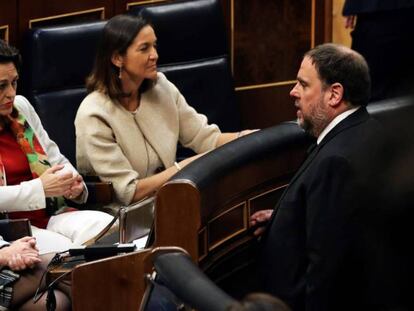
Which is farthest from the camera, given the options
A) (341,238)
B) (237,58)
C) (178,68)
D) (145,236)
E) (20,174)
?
(237,58)

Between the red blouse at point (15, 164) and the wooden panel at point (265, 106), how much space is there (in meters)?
1.72

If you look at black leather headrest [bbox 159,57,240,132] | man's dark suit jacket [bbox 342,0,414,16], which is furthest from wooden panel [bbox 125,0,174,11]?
man's dark suit jacket [bbox 342,0,414,16]

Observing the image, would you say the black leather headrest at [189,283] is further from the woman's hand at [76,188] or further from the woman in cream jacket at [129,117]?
the woman in cream jacket at [129,117]

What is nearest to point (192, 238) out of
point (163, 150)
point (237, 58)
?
point (163, 150)

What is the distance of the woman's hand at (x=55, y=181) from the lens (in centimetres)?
267

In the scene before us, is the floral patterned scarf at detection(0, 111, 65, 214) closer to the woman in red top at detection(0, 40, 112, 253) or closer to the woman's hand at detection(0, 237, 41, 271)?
the woman in red top at detection(0, 40, 112, 253)

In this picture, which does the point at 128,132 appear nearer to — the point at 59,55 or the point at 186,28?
the point at 59,55

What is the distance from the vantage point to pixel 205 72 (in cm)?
383

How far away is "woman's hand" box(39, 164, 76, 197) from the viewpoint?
2674mm

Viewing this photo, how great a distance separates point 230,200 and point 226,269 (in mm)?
213

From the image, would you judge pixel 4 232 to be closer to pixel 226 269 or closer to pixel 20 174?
pixel 20 174

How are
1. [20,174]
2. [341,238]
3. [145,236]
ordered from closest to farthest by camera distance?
[341,238] < [145,236] < [20,174]

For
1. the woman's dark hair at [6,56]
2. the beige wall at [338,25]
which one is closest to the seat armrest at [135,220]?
the woman's dark hair at [6,56]

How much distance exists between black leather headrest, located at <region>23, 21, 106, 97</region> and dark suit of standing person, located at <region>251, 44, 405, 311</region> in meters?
1.31
